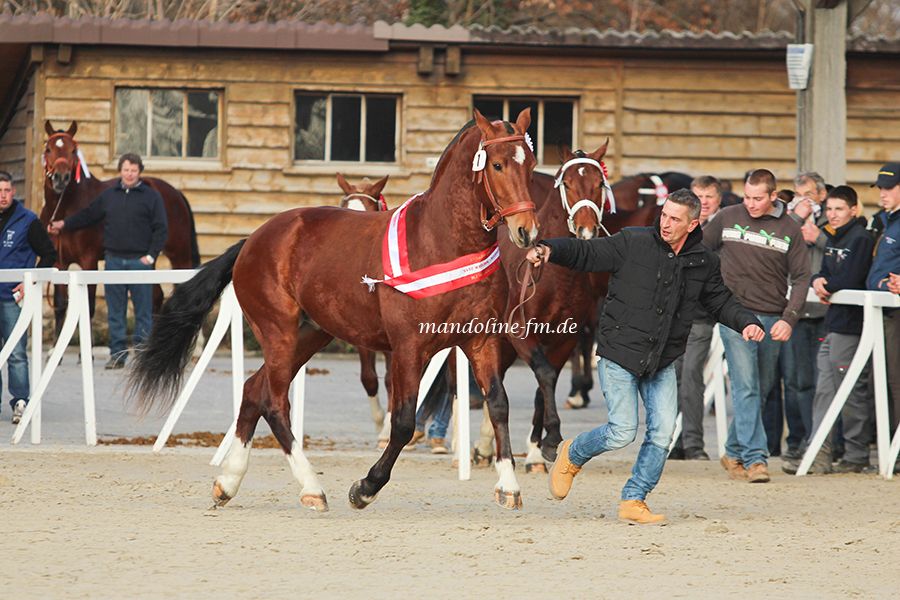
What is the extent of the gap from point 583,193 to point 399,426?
2916 millimetres

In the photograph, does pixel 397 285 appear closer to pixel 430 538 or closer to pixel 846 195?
pixel 430 538

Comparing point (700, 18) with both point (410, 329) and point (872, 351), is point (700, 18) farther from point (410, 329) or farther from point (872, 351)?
point (410, 329)

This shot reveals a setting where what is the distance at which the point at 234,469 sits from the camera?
7758 millimetres

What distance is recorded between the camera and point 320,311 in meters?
7.99

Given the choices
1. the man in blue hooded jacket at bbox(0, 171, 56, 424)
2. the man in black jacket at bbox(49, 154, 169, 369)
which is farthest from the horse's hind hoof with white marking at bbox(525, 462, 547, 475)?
the man in black jacket at bbox(49, 154, 169, 369)

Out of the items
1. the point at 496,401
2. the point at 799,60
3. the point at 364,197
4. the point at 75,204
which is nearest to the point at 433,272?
the point at 496,401

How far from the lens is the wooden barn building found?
1789 cm

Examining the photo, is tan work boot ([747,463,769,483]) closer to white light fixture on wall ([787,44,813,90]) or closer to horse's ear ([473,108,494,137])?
horse's ear ([473,108,494,137])

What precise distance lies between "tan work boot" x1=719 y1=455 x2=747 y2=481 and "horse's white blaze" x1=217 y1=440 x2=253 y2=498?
3455mm

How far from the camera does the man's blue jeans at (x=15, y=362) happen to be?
1148 cm

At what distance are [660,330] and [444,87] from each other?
11.3 m

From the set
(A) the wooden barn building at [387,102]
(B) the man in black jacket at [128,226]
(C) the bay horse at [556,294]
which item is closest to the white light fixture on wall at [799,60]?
(A) the wooden barn building at [387,102]

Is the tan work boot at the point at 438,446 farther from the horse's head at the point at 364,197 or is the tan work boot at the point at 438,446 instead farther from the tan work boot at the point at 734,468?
the tan work boot at the point at 734,468

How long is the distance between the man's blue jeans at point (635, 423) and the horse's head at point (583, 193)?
2.25m
